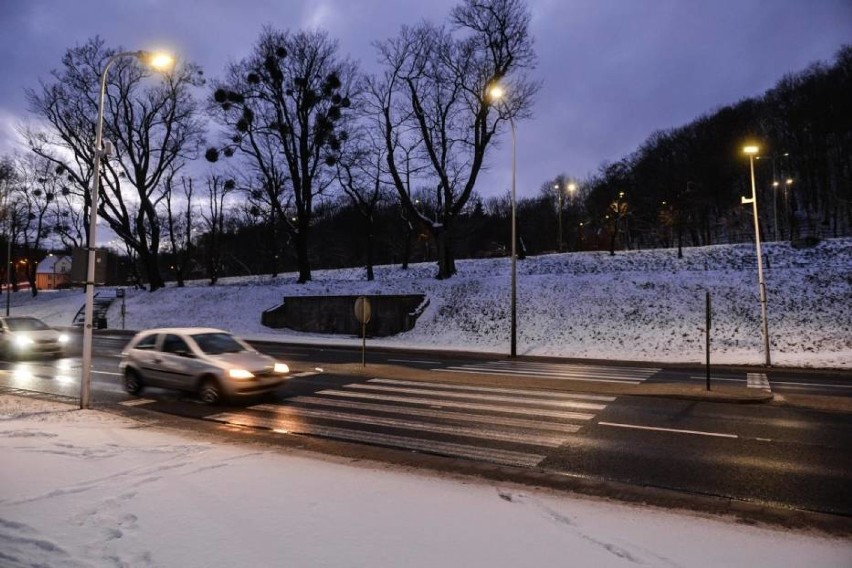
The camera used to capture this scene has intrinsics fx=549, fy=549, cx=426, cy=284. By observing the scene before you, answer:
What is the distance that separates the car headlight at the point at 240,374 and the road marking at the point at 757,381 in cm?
1283

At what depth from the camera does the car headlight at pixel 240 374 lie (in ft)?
38.0

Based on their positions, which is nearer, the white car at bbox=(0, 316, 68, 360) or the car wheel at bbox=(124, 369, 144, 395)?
the car wheel at bbox=(124, 369, 144, 395)

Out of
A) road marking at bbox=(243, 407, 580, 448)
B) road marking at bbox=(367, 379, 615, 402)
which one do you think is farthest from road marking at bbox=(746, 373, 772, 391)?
road marking at bbox=(243, 407, 580, 448)

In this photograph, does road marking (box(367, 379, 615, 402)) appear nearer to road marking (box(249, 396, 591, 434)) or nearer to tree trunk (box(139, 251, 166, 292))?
road marking (box(249, 396, 591, 434))

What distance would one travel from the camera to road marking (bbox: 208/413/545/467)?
26.0 ft

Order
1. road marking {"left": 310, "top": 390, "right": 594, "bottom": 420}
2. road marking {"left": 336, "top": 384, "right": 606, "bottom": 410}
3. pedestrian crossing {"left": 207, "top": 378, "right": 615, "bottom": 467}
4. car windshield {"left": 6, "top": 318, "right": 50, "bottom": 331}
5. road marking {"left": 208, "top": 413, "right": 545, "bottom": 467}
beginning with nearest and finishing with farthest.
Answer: road marking {"left": 208, "top": 413, "right": 545, "bottom": 467} → pedestrian crossing {"left": 207, "top": 378, "right": 615, "bottom": 467} → road marking {"left": 310, "top": 390, "right": 594, "bottom": 420} → road marking {"left": 336, "top": 384, "right": 606, "bottom": 410} → car windshield {"left": 6, "top": 318, "right": 50, "bottom": 331}

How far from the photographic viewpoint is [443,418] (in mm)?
10469

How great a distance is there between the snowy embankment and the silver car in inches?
563

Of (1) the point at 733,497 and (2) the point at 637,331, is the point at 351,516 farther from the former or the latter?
(2) the point at 637,331

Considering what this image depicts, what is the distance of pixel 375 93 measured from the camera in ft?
123

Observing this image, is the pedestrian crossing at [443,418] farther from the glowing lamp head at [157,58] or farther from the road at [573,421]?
the glowing lamp head at [157,58]

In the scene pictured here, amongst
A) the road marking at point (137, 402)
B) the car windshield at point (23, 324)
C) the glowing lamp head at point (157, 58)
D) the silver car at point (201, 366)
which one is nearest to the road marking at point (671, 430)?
the silver car at point (201, 366)

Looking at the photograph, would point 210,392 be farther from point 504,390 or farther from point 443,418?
point 504,390

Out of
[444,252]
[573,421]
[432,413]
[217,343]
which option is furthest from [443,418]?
[444,252]
